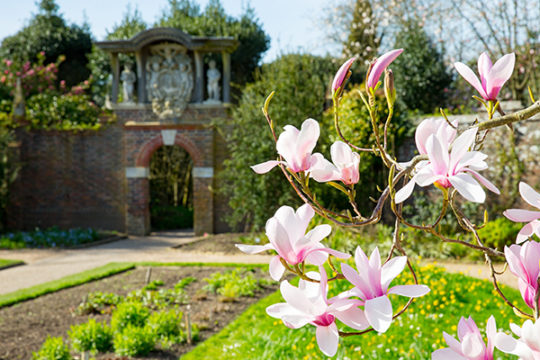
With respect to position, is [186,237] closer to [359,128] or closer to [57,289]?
[359,128]

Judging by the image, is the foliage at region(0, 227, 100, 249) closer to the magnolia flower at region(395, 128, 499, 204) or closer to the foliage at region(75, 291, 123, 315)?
the foliage at region(75, 291, 123, 315)

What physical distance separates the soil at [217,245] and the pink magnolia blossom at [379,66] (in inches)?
334

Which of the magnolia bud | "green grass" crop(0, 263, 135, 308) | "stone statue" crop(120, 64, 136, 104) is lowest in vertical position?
"green grass" crop(0, 263, 135, 308)

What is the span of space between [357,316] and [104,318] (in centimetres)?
490

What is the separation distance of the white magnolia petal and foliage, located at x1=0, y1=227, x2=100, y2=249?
10737mm

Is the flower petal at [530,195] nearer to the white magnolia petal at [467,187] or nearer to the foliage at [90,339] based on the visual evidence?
the white magnolia petal at [467,187]

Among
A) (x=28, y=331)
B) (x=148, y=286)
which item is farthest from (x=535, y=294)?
(x=148, y=286)

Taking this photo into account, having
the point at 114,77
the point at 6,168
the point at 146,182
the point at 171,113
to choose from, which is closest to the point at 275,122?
the point at 171,113

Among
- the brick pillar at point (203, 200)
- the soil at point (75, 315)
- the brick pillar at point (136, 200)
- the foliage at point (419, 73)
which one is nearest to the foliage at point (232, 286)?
the soil at point (75, 315)

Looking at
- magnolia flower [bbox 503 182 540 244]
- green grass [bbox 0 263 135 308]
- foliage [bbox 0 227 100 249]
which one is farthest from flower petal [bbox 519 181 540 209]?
foliage [bbox 0 227 100 249]

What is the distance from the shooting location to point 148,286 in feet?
20.7

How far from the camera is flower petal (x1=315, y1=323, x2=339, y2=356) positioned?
80cm

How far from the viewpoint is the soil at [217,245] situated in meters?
9.72

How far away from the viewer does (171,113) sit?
40.2ft
